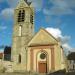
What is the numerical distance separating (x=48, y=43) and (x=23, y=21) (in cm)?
896

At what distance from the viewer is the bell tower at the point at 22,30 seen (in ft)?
176

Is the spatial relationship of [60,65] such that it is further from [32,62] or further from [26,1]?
[26,1]

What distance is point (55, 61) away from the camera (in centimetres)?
4938

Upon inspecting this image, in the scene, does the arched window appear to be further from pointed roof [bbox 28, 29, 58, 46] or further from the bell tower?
pointed roof [bbox 28, 29, 58, 46]

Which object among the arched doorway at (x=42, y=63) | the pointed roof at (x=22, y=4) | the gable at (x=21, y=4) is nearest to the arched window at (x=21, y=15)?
the gable at (x=21, y=4)

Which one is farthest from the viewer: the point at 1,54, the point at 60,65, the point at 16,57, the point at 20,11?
the point at 1,54

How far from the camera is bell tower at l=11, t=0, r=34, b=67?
53.5 metres

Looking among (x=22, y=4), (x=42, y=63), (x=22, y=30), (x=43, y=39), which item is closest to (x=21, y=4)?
(x=22, y=4)

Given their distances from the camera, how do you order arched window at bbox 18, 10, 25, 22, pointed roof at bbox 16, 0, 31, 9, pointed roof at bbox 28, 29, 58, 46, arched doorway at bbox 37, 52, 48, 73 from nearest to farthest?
arched doorway at bbox 37, 52, 48, 73
pointed roof at bbox 28, 29, 58, 46
arched window at bbox 18, 10, 25, 22
pointed roof at bbox 16, 0, 31, 9

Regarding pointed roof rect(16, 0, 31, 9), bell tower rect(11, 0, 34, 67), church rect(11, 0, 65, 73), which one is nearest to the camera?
church rect(11, 0, 65, 73)

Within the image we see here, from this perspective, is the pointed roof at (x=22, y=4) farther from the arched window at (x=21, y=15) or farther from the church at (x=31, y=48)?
the arched window at (x=21, y=15)

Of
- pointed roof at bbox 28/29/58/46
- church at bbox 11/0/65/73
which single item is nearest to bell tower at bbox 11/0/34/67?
church at bbox 11/0/65/73

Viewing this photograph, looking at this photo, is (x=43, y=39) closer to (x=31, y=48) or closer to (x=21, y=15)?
(x=31, y=48)

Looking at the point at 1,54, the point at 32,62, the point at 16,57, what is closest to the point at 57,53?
the point at 32,62
